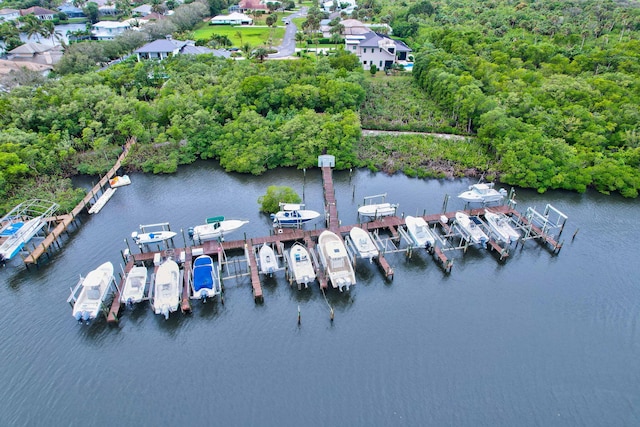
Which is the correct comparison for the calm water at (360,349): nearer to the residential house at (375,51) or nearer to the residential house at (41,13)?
the residential house at (375,51)

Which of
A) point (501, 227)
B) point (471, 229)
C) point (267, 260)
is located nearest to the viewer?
point (267, 260)

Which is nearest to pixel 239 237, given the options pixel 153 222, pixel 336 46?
pixel 153 222

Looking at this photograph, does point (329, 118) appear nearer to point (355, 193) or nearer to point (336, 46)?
point (355, 193)

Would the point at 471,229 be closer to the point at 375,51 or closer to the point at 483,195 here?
the point at 483,195

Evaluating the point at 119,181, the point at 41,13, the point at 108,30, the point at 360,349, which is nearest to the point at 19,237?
the point at 119,181

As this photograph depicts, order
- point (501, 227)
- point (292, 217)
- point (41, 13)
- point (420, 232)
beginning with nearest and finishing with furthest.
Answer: point (420, 232) < point (501, 227) < point (292, 217) < point (41, 13)

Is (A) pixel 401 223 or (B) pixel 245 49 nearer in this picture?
(A) pixel 401 223

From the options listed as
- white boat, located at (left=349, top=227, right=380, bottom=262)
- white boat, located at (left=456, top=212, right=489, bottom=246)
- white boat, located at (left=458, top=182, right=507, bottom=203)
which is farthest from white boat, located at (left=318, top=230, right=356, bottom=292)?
white boat, located at (left=458, top=182, right=507, bottom=203)

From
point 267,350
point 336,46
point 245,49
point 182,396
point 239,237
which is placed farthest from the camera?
point 336,46
